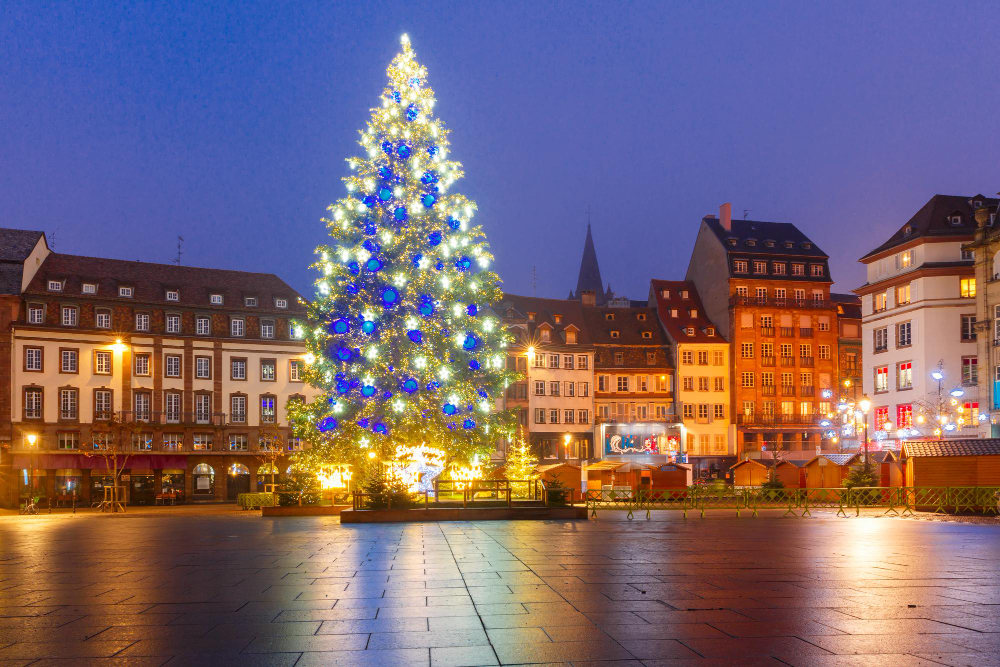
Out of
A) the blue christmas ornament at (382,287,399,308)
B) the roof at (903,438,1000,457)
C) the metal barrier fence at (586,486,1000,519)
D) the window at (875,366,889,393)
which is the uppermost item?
the blue christmas ornament at (382,287,399,308)

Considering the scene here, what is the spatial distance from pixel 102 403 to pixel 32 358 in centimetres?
516

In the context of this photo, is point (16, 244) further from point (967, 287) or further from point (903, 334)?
point (967, 287)

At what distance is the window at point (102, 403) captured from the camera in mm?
62906

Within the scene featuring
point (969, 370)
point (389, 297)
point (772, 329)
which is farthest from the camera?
point (772, 329)

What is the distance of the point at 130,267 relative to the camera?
223 feet

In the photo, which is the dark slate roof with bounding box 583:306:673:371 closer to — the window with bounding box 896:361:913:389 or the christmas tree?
the window with bounding box 896:361:913:389

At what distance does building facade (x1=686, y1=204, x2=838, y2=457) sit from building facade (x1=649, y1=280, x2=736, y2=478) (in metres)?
0.93

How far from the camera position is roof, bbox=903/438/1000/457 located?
33969 mm

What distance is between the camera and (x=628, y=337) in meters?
83.3

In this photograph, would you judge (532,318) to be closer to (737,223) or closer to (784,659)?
(737,223)

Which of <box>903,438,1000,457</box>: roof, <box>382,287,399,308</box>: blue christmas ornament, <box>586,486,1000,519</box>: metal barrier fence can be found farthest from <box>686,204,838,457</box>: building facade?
<box>382,287,399,308</box>: blue christmas ornament

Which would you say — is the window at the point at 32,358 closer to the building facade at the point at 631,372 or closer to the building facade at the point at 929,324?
the building facade at the point at 631,372

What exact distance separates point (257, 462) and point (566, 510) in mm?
42626

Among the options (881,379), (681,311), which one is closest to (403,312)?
(881,379)
